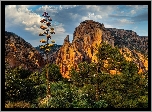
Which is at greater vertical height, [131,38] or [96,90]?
[131,38]

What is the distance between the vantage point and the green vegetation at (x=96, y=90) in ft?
31.2

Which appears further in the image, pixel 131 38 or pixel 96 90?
pixel 131 38

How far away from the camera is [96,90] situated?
11.9 metres

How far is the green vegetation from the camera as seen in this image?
9516 millimetres

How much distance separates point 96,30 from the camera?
38.2 meters

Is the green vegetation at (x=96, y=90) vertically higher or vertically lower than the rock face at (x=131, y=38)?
lower

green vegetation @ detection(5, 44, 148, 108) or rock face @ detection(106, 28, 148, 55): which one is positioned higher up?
rock face @ detection(106, 28, 148, 55)

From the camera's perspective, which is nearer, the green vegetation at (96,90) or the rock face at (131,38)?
the green vegetation at (96,90)

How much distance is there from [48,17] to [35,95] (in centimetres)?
323

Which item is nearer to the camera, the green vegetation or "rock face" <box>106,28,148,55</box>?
the green vegetation

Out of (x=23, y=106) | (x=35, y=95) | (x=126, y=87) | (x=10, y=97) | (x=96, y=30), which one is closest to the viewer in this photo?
(x=23, y=106)
